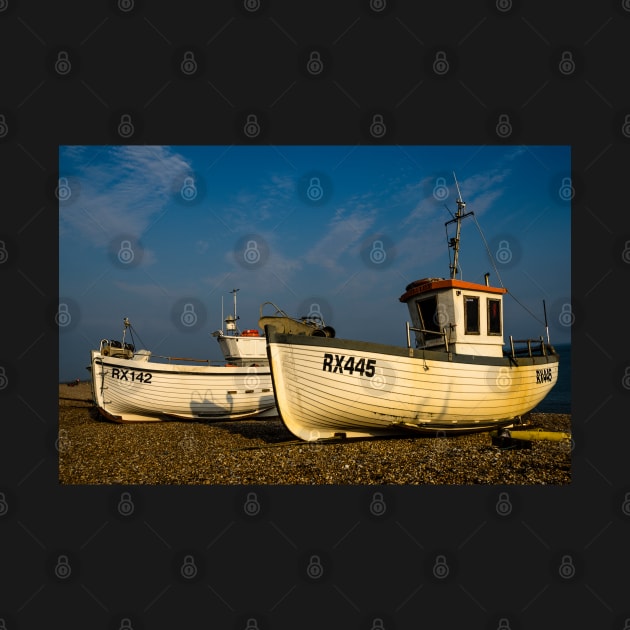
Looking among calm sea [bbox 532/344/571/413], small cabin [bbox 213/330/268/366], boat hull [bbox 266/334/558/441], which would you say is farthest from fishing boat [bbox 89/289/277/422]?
calm sea [bbox 532/344/571/413]

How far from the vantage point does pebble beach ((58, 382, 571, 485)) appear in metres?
6.77

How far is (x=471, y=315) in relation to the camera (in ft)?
35.8

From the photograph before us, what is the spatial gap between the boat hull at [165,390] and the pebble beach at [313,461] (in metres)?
3.76

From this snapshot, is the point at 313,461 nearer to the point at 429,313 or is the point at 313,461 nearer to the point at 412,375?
the point at 412,375

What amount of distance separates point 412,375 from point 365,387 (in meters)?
1.14

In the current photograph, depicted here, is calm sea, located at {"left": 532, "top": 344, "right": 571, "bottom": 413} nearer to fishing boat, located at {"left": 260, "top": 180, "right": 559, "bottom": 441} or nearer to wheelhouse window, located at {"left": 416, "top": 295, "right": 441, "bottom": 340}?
fishing boat, located at {"left": 260, "top": 180, "right": 559, "bottom": 441}

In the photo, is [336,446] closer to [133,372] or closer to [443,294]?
[443,294]

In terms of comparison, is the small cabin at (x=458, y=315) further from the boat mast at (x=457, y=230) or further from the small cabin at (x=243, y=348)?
the small cabin at (x=243, y=348)

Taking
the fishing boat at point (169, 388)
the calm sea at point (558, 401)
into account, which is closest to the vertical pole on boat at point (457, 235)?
the fishing boat at point (169, 388)

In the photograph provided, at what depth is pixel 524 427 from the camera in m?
12.1

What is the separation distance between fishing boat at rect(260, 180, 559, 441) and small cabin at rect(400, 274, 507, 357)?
0.03 metres

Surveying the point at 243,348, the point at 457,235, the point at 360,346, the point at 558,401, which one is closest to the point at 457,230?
the point at 457,235

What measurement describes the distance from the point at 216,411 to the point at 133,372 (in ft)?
11.7

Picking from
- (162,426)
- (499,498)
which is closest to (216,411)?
(162,426)
